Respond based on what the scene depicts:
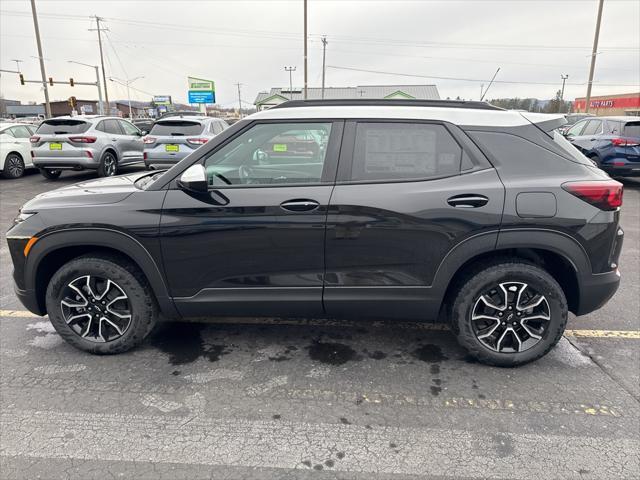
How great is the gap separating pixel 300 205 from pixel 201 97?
55980 millimetres

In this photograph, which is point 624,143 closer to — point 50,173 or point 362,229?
point 362,229

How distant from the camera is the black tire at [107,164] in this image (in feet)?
37.1

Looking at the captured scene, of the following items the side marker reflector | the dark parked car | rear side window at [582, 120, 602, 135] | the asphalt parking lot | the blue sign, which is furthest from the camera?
the blue sign

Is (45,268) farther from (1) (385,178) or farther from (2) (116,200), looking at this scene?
(1) (385,178)

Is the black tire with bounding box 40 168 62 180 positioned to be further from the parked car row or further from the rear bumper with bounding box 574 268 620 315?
the rear bumper with bounding box 574 268 620 315

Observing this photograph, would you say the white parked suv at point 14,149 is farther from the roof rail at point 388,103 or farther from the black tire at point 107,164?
the roof rail at point 388,103

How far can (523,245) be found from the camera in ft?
9.30

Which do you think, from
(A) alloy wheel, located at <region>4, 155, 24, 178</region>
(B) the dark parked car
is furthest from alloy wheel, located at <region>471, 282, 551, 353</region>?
(A) alloy wheel, located at <region>4, 155, 24, 178</region>

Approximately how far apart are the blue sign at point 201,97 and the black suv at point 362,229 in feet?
180

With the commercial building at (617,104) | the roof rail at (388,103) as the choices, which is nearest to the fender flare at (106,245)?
the roof rail at (388,103)

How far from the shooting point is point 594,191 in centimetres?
279

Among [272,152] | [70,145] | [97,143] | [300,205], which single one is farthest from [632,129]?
[70,145]

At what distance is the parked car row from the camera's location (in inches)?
407

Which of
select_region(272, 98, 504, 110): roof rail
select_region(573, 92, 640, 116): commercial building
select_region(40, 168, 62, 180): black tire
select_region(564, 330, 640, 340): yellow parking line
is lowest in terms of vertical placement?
select_region(564, 330, 640, 340): yellow parking line
